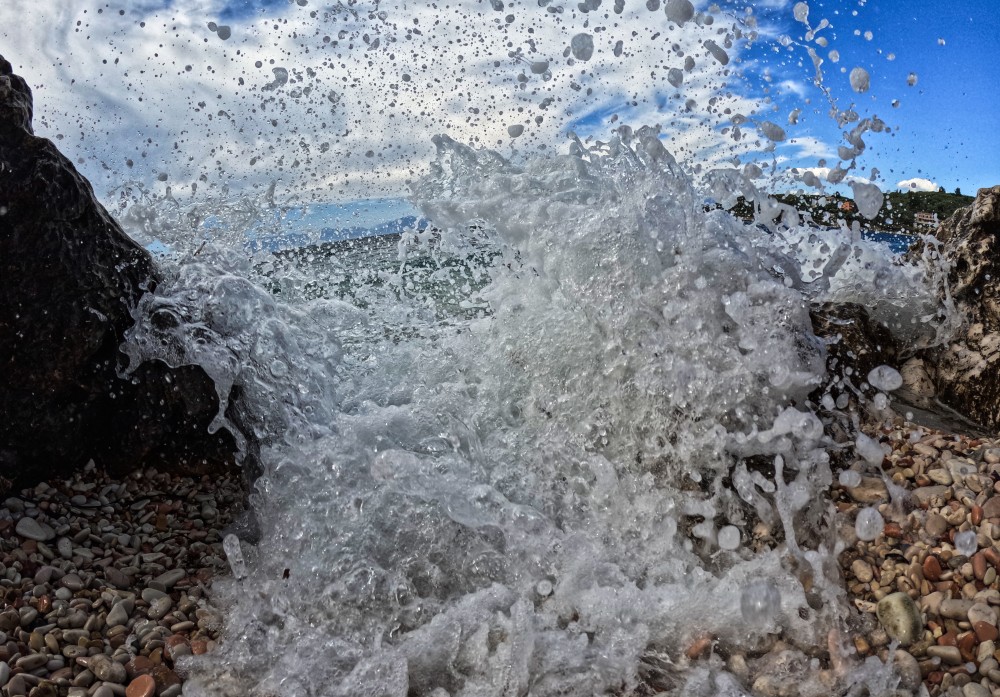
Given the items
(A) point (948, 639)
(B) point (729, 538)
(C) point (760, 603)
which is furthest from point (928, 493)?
(C) point (760, 603)

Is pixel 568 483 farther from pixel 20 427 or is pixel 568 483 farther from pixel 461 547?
pixel 20 427

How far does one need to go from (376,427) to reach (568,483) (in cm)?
92

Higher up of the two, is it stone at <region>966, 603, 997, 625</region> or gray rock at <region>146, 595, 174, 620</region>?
stone at <region>966, 603, 997, 625</region>

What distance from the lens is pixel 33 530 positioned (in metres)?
3.02

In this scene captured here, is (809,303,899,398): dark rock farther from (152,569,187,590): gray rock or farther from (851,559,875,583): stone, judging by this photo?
(152,569,187,590): gray rock

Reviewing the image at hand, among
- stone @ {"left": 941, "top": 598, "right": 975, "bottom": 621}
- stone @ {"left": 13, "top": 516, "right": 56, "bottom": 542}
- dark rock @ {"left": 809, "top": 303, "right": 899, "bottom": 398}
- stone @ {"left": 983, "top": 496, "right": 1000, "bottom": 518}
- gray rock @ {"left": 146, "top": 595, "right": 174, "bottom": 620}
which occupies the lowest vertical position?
stone @ {"left": 13, "top": 516, "right": 56, "bottom": 542}

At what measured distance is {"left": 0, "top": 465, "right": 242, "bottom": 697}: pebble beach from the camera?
229 cm

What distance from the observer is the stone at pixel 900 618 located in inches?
88.9

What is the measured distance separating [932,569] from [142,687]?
2556 millimetres

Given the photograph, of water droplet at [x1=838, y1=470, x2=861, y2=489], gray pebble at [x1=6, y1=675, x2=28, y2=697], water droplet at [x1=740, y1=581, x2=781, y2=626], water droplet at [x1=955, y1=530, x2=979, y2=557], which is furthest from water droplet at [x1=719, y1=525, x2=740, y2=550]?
gray pebble at [x1=6, y1=675, x2=28, y2=697]

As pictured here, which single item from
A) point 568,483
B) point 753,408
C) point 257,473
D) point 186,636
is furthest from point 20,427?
point 753,408

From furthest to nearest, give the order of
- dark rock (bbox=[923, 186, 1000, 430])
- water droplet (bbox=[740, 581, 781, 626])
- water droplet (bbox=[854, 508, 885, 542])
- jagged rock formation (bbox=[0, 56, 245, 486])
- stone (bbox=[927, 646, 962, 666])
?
dark rock (bbox=[923, 186, 1000, 430]) < jagged rock formation (bbox=[0, 56, 245, 486]) < water droplet (bbox=[854, 508, 885, 542]) < water droplet (bbox=[740, 581, 781, 626]) < stone (bbox=[927, 646, 962, 666])

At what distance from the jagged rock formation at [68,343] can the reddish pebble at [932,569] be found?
119 inches

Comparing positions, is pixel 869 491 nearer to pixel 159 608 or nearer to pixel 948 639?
pixel 948 639
